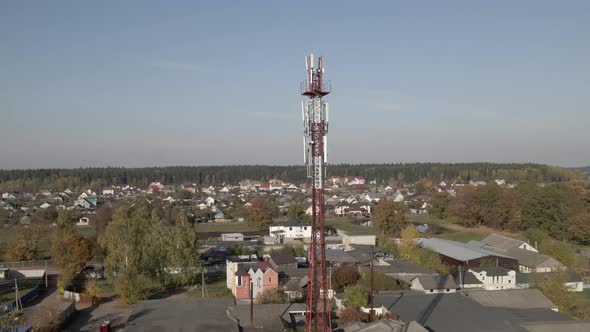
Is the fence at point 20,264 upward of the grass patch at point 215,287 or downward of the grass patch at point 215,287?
upward

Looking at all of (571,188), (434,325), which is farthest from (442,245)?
(571,188)

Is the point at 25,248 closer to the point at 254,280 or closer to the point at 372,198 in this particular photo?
the point at 254,280

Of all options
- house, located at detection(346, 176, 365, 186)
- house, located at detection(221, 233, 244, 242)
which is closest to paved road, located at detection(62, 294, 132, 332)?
house, located at detection(221, 233, 244, 242)

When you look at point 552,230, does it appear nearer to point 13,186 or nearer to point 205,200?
point 205,200

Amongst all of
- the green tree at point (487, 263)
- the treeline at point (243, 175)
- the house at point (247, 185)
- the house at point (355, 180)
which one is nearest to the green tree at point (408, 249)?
the green tree at point (487, 263)

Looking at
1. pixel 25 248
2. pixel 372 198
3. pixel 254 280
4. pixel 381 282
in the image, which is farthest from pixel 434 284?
pixel 372 198

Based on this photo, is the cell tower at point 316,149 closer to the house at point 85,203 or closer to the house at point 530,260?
the house at point 530,260
